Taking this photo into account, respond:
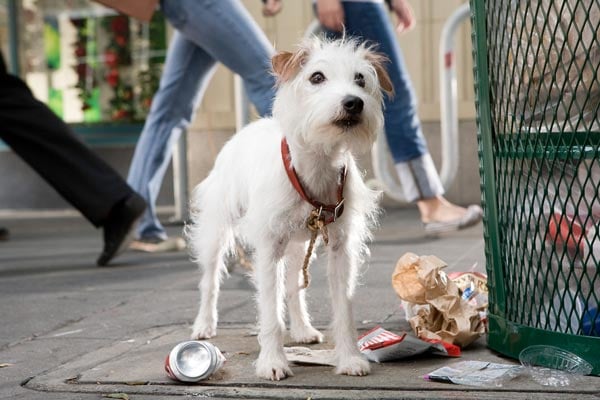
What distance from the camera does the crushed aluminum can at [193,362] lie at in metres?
2.98

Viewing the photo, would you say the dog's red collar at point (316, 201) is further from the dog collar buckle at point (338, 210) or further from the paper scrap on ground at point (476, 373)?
the paper scrap on ground at point (476, 373)

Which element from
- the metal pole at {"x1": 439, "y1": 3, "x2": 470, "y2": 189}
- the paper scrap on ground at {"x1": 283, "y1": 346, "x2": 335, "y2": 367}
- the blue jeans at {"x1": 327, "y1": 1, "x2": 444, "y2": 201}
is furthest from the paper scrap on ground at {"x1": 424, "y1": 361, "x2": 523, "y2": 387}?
the metal pole at {"x1": 439, "y1": 3, "x2": 470, "y2": 189}

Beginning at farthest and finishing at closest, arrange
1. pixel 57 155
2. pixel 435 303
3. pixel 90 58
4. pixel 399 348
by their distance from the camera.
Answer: pixel 90 58
pixel 57 155
pixel 435 303
pixel 399 348

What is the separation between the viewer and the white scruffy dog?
3039 mm

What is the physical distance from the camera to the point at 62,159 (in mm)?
5480

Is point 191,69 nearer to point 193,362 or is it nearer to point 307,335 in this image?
point 307,335

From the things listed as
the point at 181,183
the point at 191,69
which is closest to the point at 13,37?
the point at 181,183

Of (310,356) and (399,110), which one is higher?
(399,110)

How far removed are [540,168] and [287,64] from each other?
82cm

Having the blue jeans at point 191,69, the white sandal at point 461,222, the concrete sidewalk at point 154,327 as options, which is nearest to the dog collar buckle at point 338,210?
the concrete sidewalk at point 154,327

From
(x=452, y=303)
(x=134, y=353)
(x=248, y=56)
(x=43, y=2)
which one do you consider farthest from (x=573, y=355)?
(x=43, y=2)

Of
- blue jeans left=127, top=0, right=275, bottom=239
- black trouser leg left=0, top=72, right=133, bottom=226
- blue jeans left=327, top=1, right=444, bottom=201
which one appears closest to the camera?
blue jeans left=127, top=0, right=275, bottom=239

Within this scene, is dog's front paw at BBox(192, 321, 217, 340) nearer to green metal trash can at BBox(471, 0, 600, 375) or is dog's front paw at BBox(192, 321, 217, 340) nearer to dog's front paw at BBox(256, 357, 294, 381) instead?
dog's front paw at BBox(256, 357, 294, 381)

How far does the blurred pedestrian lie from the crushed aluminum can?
2.53 m
